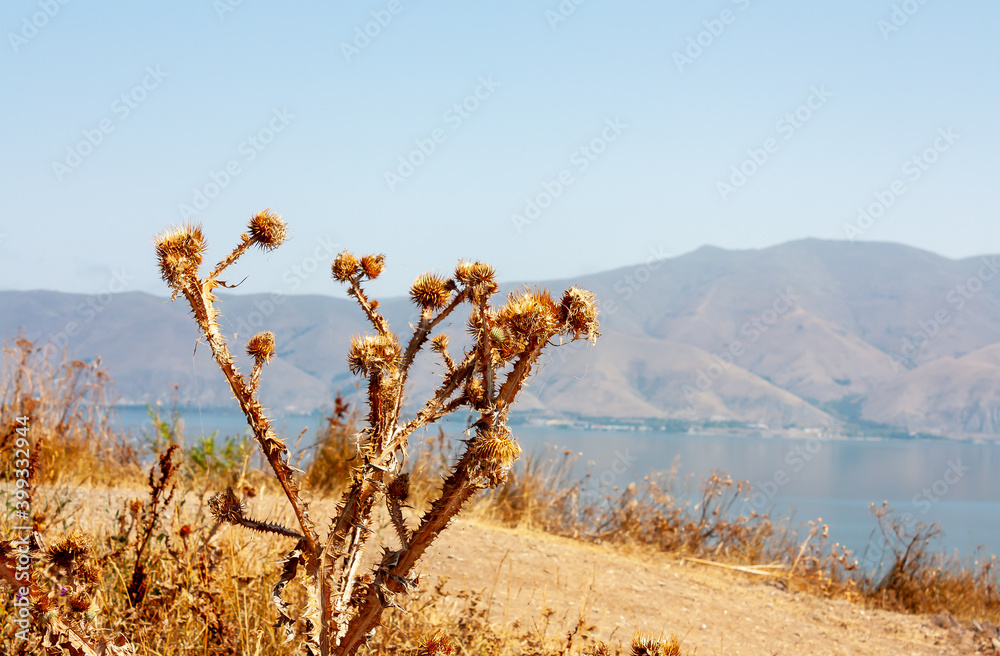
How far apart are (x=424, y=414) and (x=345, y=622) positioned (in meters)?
0.63

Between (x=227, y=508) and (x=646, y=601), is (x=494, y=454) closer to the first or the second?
(x=227, y=508)

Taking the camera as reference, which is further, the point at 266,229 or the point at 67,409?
the point at 67,409

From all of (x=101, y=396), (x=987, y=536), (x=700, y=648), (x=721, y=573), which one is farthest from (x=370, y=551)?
(x=987, y=536)

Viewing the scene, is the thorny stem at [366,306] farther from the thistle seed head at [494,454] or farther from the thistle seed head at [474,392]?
the thistle seed head at [494,454]

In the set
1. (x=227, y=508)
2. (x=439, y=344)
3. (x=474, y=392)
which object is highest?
(x=439, y=344)

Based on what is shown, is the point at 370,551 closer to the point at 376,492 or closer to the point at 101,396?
the point at 376,492

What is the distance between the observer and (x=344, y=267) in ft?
7.56

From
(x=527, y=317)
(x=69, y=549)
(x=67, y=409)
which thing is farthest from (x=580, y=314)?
(x=67, y=409)

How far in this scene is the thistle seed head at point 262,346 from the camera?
218cm

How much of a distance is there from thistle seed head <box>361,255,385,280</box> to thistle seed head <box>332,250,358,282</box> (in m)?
0.04

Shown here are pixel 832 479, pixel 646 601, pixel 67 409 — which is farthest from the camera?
pixel 832 479

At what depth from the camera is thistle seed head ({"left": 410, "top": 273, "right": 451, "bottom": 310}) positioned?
2234 millimetres

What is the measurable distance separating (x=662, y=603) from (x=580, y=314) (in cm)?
487

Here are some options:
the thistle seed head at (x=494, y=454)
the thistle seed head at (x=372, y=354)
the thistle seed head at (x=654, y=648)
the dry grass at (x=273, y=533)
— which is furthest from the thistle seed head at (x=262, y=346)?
the dry grass at (x=273, y=533)
